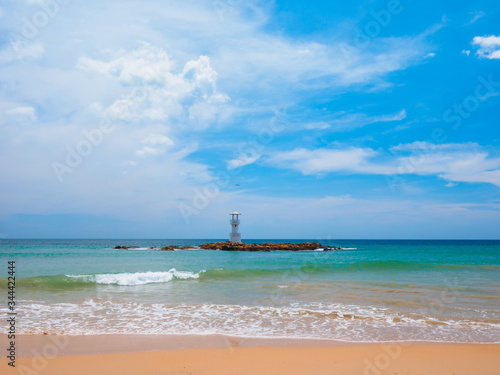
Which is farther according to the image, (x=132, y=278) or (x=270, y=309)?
(x=132, y=278)

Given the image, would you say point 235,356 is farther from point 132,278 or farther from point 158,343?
point 132,278

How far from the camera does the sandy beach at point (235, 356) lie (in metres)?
5.84

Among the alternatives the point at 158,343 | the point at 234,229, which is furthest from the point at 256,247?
the point at 158,343

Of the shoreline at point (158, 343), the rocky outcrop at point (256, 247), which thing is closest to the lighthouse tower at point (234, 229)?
the rocky outcrop at point (256, 247)

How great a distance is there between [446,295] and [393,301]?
2.90 m

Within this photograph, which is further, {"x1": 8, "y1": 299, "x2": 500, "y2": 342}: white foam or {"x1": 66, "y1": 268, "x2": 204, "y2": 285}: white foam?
{"x1": 66, "y1": 268, "x2": 204, "y2": 285}: white foam

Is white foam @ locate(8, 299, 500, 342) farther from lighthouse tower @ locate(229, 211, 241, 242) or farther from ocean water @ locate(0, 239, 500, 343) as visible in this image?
lighthouse tower @ locate(229, 211, 241, 242)

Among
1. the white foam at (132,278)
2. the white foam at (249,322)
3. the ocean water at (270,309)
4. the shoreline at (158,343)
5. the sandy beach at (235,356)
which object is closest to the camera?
the sandy beach at (235,356)

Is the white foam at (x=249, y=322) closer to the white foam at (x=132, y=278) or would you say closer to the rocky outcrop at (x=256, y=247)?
the white foam at (x=132, y=278)

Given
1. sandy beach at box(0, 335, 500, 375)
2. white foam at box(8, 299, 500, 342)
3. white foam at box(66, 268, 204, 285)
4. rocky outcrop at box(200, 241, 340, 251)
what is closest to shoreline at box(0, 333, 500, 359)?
sandy beach at box(0, 335, 500, 375)

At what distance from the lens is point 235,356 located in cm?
647

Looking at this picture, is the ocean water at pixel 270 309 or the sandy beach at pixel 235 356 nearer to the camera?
the sandy beach at pixel 235 356

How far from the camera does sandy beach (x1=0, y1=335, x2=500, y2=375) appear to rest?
5836 mm

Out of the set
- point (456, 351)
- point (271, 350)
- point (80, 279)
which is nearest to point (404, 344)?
point (456, 351)
